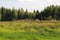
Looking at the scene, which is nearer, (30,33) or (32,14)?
(30,33)

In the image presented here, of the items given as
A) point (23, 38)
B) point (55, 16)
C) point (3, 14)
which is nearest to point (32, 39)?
point (23, 38)

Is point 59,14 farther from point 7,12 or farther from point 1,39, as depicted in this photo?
point 1,39

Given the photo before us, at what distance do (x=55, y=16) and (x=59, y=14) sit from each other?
1673 mm

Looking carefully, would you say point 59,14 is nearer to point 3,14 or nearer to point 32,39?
point 3,14

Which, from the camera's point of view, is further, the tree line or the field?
the tree line

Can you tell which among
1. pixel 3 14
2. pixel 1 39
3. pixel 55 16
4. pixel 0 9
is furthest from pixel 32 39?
pixel 0 9

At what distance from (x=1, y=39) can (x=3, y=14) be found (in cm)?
6473

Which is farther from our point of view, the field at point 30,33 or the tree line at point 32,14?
the tree line at point 32,14

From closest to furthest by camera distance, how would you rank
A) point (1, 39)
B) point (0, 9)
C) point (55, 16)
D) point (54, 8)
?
point (1, 39), point (55, 16), point (54, 8), point (0, 9)

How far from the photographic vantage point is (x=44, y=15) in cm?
7450

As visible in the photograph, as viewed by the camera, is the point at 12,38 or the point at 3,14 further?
the point at 3,14

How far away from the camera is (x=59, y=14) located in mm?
70938

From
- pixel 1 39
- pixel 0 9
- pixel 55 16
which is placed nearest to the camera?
pixel 1 39

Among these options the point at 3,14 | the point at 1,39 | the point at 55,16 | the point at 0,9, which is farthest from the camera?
the point at 0,9
